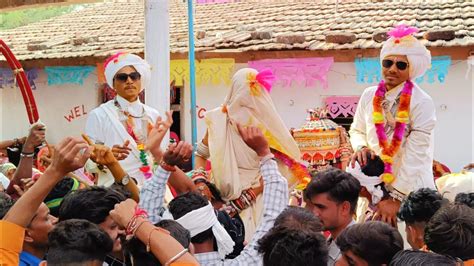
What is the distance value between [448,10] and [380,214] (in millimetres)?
8564

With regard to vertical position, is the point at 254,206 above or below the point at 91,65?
above

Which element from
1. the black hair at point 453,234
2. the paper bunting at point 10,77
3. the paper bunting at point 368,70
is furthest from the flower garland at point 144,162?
the paper bunting at point 10,77

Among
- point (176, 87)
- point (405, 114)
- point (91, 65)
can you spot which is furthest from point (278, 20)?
point (405, 114)

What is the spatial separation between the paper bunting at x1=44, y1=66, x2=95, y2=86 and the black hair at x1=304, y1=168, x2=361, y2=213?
31.8 feet

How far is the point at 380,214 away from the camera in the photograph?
4961 millimetres

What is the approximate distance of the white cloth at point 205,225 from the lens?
323 cm

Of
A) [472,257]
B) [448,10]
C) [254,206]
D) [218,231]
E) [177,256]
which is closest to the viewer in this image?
[177,256]

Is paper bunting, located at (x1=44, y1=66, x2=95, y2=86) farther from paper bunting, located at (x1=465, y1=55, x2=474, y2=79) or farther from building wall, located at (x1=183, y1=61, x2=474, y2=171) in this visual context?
paper bunting, located at (x1=465, y1=55, x2=474, y2=79)

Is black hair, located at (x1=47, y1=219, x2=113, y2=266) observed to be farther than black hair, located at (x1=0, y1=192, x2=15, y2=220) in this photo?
No

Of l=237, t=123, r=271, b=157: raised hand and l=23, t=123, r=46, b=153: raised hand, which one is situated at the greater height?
l=237, t=123, r=271, b=157: raised hand

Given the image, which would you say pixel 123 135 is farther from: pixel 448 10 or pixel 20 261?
pixel 448 10

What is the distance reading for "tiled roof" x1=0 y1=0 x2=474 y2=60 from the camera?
11367mm

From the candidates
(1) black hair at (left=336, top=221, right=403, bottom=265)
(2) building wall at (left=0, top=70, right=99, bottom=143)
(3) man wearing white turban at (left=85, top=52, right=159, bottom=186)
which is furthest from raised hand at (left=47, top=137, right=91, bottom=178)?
(2) building wall at (left=0, top=70, right=99, bottom=143)

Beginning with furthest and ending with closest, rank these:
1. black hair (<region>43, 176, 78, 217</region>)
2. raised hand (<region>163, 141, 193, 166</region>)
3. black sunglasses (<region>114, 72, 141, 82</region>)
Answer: black sunglasses (<region>114, 72, 141, 82</region>) < black hair (<region>43, 176, 78, 217</region>) < raised hand (<region>163, 141, 193, 166</region>)
